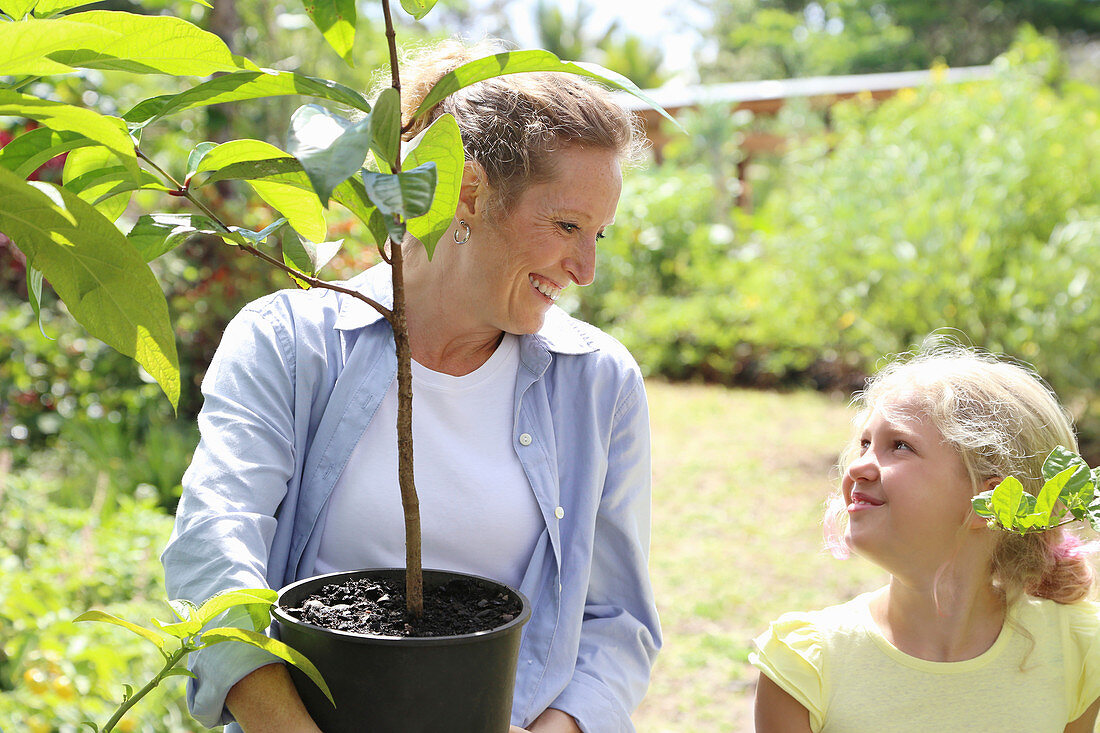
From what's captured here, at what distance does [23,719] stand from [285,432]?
1388 mm

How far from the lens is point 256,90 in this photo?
80cm

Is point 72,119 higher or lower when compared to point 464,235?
higher

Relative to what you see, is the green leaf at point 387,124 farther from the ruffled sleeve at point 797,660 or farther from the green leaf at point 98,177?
the ruffled sleeve at point 797,660

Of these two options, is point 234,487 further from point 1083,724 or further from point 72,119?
point 1083,724

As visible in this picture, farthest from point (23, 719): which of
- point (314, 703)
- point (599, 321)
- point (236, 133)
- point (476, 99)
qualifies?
point (599, 321)

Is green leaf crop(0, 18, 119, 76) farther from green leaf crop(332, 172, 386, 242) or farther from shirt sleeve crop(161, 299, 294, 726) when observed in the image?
shirt sleeve crop(161, 299, 294, 726)

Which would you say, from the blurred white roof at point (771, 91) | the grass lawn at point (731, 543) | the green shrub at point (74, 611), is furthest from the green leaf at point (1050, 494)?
the blurred white roof at point (771, 91)

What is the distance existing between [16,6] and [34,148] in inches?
4.5

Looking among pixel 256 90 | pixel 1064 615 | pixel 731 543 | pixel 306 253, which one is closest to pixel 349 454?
pixel 306 253

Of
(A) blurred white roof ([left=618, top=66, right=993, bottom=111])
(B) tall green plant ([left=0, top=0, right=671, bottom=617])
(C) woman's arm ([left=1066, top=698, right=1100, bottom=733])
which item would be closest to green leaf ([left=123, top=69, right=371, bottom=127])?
(B) tall green plant ([left=0, top=0, right=671, bottom=617])

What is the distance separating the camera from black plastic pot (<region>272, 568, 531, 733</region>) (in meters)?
0.89

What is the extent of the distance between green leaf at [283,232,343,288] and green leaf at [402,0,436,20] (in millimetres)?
259

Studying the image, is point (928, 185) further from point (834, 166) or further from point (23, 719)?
point (23, 719)

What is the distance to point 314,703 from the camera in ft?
3.30
